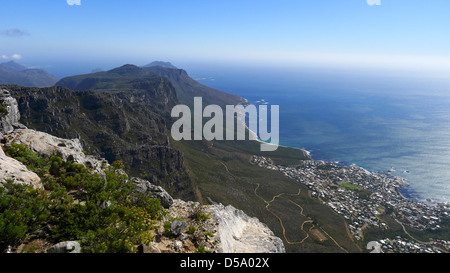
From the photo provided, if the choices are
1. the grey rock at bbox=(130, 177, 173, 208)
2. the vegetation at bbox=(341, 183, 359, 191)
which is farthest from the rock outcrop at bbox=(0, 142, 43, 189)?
the vegetation at bbox=(341, 183, 359, 191)

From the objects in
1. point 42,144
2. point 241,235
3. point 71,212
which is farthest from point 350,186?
point 42,144

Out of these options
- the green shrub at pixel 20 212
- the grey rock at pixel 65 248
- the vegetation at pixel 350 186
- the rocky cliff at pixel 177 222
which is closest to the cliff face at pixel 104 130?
the rocky cliff at pixel 177 222

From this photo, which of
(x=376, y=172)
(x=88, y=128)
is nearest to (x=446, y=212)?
(x=376, y=172)

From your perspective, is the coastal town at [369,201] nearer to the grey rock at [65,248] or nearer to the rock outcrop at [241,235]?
the rock outcrop at [241,235]

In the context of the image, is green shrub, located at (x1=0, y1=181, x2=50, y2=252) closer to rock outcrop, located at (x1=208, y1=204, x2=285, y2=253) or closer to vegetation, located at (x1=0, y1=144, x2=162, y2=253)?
vegetation, located at (x1=0, y1=144, x2=162, y2=253)

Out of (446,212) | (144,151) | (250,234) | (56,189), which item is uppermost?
(56,189)

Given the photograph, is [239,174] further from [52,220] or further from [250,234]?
[52,220]
